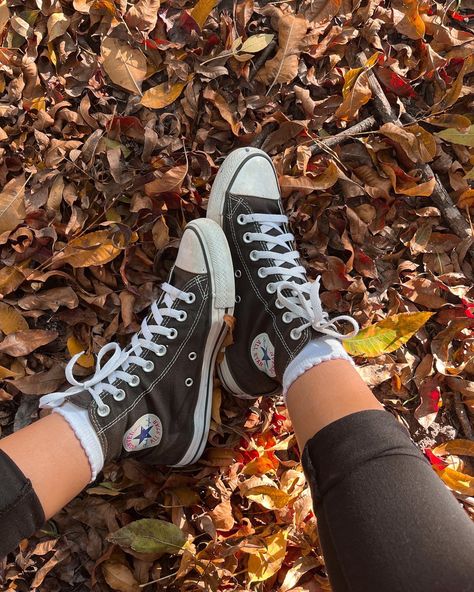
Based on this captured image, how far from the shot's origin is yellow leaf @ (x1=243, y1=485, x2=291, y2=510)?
4.78 feet

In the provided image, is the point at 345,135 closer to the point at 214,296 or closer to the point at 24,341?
the point at 214,296

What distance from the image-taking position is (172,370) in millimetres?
1468

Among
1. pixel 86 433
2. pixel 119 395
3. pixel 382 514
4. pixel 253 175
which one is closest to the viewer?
pixel 382 514

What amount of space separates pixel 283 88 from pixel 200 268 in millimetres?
609

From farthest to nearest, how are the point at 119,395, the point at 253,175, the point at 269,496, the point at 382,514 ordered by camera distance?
the point at 253,175 < the point at 269,496 < the point at 119,395 < the point at 382,514

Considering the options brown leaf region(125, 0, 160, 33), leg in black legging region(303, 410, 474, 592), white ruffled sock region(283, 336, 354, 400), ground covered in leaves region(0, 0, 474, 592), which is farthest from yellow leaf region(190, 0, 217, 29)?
leg in black legging region(303, 410, 474, 592)

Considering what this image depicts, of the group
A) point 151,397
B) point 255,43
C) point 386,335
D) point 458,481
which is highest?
point 255,43

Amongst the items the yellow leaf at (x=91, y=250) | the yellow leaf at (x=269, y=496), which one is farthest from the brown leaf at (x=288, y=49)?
the yellow leaf at (x=269, y=496)

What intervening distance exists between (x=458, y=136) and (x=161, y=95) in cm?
89

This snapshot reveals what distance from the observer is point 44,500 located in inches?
44.1

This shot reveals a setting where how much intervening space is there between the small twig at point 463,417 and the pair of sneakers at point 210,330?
0.51 m

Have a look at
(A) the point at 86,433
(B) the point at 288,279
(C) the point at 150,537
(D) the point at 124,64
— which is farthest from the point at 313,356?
(D) the point at 124,64

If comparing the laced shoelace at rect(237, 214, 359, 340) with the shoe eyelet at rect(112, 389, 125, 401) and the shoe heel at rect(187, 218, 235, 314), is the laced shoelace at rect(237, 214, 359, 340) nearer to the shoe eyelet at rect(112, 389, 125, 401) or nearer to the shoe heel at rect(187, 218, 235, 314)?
the shoe heel at rect(187, 218, 235, 314)

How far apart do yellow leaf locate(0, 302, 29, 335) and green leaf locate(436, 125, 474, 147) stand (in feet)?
4.37
